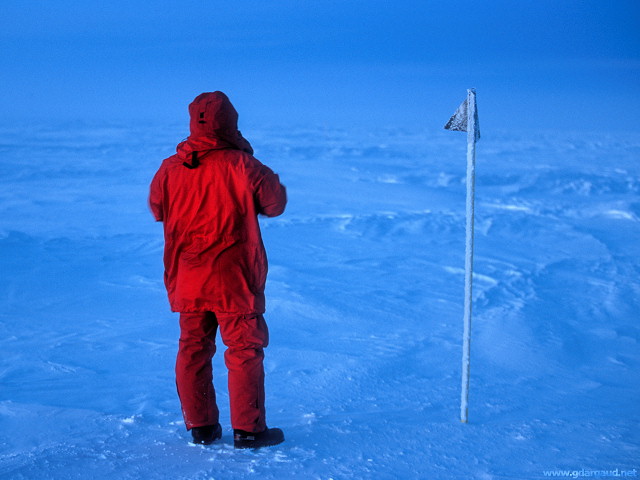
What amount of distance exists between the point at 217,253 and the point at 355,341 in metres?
2.44

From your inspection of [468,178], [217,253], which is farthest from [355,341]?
[217,253]

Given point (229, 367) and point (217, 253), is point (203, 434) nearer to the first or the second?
point (229, 367)

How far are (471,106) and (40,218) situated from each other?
7767mm

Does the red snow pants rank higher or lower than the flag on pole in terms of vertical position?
lower

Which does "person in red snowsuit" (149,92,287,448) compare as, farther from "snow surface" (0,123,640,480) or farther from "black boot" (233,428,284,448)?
"snow surface" (0,123,640,480)

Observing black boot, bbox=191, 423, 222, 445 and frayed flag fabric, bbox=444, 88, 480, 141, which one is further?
frayed flag fabric, bbox=444, 88, 480, 141

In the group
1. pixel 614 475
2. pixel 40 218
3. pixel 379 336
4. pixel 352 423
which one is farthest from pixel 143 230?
pixel 614 475

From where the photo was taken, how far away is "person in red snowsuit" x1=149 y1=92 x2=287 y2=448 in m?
2.36

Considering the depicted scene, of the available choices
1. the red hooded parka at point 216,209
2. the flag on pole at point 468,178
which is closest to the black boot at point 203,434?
the red hooded parka at point 216,209

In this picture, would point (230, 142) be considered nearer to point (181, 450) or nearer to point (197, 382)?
point (197, 382)

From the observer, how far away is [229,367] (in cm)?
249

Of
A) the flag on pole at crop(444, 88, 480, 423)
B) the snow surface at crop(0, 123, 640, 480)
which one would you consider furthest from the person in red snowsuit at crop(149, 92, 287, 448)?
the flag on pole at crop(444, 88, 480, 423)

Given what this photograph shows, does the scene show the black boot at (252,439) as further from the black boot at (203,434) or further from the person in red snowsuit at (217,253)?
the black boot at (203,434)

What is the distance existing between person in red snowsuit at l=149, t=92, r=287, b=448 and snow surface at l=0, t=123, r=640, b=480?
0.69 ft
